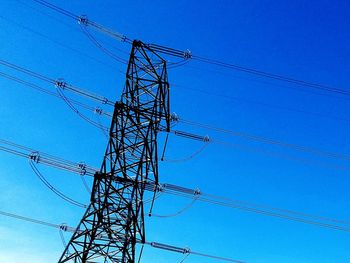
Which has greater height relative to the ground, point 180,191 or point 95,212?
point 180,191

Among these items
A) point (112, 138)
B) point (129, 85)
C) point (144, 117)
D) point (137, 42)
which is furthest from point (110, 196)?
point (137, 42)

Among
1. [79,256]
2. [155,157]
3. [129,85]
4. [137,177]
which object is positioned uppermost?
[129,85]

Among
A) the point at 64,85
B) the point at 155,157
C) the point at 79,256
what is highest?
the point at 64,85

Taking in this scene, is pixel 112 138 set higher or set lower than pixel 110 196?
higher

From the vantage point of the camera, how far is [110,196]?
64.2 ft

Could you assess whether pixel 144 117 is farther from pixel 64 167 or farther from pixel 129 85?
pixel 64 167

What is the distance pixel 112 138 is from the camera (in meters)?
20.6

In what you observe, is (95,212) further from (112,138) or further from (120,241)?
(112,138)

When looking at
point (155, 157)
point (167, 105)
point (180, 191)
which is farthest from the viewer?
point (180, 191)

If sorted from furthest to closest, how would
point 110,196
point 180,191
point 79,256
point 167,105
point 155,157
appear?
point 180,191, point 167,105, point 155,157, point 110,196, point 79,256

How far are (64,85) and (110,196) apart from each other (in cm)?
921

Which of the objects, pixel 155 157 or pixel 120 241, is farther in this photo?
pixel 155 157

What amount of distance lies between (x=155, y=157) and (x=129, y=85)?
13.4 ft

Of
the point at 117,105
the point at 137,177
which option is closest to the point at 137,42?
the point at 117,105
